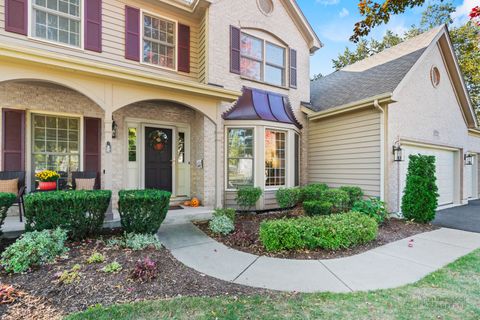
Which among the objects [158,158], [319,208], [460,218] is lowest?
[460,218]

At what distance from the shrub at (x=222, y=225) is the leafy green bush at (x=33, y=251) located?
2597mm

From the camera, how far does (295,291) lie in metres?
2.97

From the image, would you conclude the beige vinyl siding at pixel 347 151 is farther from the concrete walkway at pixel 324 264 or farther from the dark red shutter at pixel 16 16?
the dark red shutter at pixel 16 16

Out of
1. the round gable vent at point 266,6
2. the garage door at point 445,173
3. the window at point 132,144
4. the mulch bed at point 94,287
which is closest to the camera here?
the mulch bed at point 94,287

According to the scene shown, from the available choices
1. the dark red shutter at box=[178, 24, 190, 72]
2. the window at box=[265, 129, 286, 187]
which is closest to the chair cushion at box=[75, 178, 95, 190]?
the dark red shutter at box=[178, 24, 190, 72]

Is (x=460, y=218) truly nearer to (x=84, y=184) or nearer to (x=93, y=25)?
(x=84, y=184)

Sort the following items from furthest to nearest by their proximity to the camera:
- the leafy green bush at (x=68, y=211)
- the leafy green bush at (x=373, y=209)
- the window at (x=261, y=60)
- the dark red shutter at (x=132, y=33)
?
the window at (x=261, y=60), the dark red shutter at (x=132, y=33), the leafy green bush at (x=373, y=209), the leafy green bush at (x=68, y=211)

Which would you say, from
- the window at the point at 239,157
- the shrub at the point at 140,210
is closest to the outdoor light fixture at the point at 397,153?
the window at the point at 239,157

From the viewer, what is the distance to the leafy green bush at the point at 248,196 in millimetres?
6883

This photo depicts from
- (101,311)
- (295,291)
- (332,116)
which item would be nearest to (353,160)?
(332,116)

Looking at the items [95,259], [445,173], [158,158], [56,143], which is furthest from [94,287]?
[445,173]

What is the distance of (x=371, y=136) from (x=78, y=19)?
28.1ft

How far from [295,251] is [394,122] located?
536 centimetres

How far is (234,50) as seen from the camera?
7758mm
